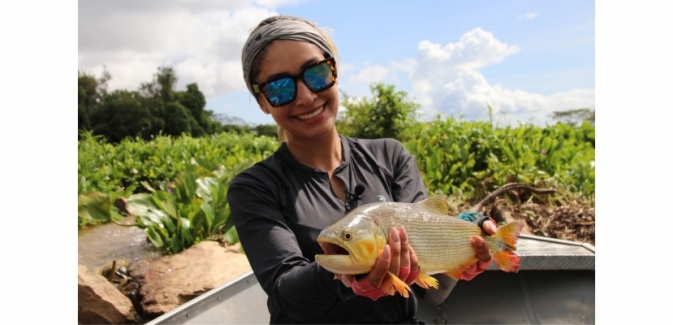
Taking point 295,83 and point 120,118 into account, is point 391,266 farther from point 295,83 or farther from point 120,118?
point 120,118

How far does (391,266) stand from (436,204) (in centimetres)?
51

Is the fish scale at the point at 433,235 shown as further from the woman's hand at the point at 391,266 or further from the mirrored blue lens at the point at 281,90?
the mirrored blue lens at the point at 281,90

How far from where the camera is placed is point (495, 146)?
7547 mm

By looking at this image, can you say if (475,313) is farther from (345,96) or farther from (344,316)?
(345,96)

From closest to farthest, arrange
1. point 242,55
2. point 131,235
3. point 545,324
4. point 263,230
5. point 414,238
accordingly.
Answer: point 414,238
point 263,230
point 242,55
point 545,324
point 131,235

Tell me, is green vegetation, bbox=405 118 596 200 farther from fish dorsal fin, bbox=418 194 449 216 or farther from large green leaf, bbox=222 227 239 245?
fish dorsal fin, bbox=418 194 449 216

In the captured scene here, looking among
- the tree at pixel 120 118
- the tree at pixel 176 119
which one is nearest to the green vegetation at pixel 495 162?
the tree at pixel 120 118

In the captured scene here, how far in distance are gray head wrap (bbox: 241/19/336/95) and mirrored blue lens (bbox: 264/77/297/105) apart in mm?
188

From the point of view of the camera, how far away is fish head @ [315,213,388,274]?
156 centimetres

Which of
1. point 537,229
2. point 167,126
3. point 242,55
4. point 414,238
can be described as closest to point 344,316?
point 414,238

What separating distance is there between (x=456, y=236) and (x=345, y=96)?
13.5m

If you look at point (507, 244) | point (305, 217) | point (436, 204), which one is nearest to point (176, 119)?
point (305, 217)

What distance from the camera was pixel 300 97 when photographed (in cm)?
222

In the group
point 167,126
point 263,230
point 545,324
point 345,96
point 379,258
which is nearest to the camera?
point 379,258
